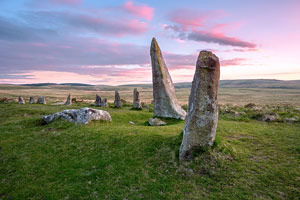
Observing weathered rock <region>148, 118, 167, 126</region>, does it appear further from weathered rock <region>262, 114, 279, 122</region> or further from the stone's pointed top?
weathered rock <region>262, 114, 279, 122</region>

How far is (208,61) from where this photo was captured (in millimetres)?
9953

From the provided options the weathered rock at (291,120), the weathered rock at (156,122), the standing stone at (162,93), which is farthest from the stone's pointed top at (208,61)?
the weathered rock at (291,120)

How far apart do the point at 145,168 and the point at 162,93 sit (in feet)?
43.4

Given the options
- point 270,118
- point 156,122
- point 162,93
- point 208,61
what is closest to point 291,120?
point 270,118


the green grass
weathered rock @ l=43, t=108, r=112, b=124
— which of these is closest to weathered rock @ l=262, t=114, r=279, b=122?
the green grass

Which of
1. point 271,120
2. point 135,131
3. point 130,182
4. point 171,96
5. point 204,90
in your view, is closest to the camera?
point 130,182

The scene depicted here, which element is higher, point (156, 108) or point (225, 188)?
point (156, 108)

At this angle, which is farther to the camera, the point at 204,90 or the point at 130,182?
the point at 204,90

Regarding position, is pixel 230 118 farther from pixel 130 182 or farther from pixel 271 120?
pixel 130 182

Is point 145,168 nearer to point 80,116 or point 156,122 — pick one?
point 156,122

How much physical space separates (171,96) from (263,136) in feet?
35.9

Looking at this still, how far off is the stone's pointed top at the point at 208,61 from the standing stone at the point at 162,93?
11.9m

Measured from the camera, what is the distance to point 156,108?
2250 cm

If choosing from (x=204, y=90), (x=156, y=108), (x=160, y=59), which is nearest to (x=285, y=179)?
(x=204, y=90)
